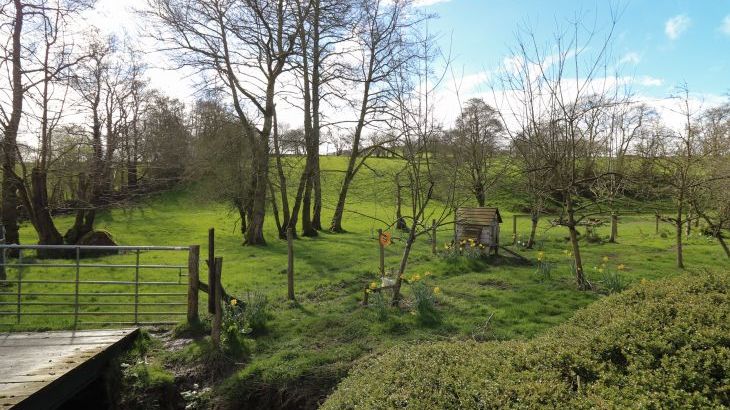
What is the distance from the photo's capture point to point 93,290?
11594 mm

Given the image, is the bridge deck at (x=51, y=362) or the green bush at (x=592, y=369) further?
the bridge deck at (x=51, y=362)

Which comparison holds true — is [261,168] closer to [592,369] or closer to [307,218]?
[307,218]

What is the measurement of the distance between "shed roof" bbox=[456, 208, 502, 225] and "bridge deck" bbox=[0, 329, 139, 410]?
10.7m

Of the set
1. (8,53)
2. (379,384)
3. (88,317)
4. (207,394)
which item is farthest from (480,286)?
(8,53)

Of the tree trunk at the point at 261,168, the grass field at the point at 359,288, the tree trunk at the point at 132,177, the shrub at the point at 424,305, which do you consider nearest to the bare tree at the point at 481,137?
the grass field at the point at 359,288

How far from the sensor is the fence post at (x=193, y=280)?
808 centimetres

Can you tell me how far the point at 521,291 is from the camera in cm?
1020

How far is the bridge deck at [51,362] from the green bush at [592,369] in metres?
3.22

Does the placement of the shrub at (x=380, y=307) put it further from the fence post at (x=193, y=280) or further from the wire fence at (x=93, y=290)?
the wire fence at (x=93, y=290)

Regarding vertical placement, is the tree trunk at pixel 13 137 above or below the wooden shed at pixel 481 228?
above

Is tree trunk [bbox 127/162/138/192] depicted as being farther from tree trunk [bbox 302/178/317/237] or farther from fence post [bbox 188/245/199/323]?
fence post [bbox 188/245/199/323]

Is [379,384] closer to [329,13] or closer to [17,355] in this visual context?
[17,355]

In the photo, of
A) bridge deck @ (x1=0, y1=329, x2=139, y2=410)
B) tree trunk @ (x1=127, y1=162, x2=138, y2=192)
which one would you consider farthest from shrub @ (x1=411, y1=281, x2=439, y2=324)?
tree trunk @ (x1=127, y1=162, x2=138, y2=192)

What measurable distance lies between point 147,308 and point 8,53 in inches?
338
